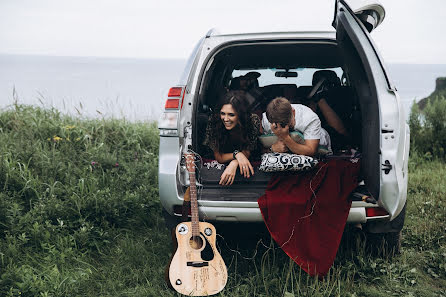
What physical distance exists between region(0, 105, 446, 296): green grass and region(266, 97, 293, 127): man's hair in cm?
93

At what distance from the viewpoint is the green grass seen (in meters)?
3.21

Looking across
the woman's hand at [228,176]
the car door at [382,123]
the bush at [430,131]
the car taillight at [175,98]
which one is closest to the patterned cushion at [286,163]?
the woman's hand at [228,176]

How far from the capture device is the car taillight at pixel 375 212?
306cm

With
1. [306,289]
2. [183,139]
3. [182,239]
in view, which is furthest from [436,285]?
[183,139]

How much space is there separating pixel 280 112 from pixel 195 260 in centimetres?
120

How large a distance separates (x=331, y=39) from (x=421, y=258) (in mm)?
1907

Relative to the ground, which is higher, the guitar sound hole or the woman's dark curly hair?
the woman's dark curly hair

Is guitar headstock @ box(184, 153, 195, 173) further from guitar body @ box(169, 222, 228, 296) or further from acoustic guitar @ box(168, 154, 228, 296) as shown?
guitar body @ box(169, 222, 228, 296)

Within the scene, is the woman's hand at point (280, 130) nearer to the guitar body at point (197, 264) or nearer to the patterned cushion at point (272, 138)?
the patterned cushion at point (272, 138)

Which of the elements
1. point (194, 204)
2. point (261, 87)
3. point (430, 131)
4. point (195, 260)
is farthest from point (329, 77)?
point (430, 131)

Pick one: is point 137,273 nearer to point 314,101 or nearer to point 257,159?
point 257,159

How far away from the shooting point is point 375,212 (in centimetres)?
308

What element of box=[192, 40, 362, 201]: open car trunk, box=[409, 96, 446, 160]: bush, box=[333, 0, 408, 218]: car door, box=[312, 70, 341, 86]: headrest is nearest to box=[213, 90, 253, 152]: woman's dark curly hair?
box=[192, 40, 362, 201]: open car trunk

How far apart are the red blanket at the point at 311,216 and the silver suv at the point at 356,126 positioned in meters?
0.08
